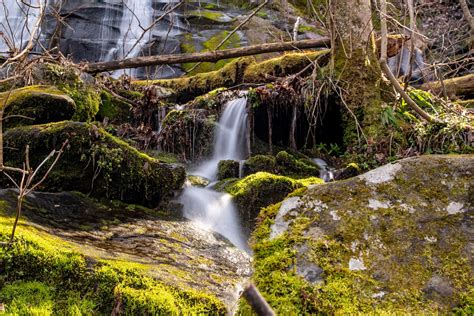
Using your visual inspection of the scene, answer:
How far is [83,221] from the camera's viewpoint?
3.62 meters

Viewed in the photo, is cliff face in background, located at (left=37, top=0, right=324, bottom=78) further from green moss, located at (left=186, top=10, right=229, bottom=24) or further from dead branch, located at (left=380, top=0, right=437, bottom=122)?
dead branch, located at (left=380, top=0, right=437, bottom=122)

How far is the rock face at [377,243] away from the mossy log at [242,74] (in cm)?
653

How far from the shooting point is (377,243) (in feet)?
6.59

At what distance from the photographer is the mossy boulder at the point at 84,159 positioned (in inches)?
176

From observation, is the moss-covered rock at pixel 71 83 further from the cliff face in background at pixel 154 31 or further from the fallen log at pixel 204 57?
the cliff face in background at pixel 154 31

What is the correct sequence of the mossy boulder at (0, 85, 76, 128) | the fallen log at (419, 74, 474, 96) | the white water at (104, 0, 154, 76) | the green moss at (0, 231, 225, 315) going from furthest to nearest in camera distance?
the white water at (104, 0, 154, 76), the fallen log at (419, 74, 474, 96), the mossy boulder at (0, 85, 76, 128), the green moss at (0, 231, 225, 315)

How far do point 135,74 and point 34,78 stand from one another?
804cm

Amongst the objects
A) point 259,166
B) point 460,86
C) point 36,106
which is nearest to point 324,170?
point 259,166

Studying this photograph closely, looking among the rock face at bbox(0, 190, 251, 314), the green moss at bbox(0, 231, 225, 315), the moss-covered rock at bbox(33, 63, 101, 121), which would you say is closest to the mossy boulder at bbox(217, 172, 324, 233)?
the rock face at bbox(0, 190, 251, 314)

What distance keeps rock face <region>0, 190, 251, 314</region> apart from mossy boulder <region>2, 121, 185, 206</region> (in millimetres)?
231

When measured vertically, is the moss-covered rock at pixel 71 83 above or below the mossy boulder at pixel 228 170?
above

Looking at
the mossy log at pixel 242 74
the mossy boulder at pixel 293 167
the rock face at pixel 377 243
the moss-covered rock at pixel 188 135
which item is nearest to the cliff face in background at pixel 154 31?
the mossy log at pixel 242 74

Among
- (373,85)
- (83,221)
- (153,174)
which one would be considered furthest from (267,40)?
(83,221)

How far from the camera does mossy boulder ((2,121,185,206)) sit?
446cm
